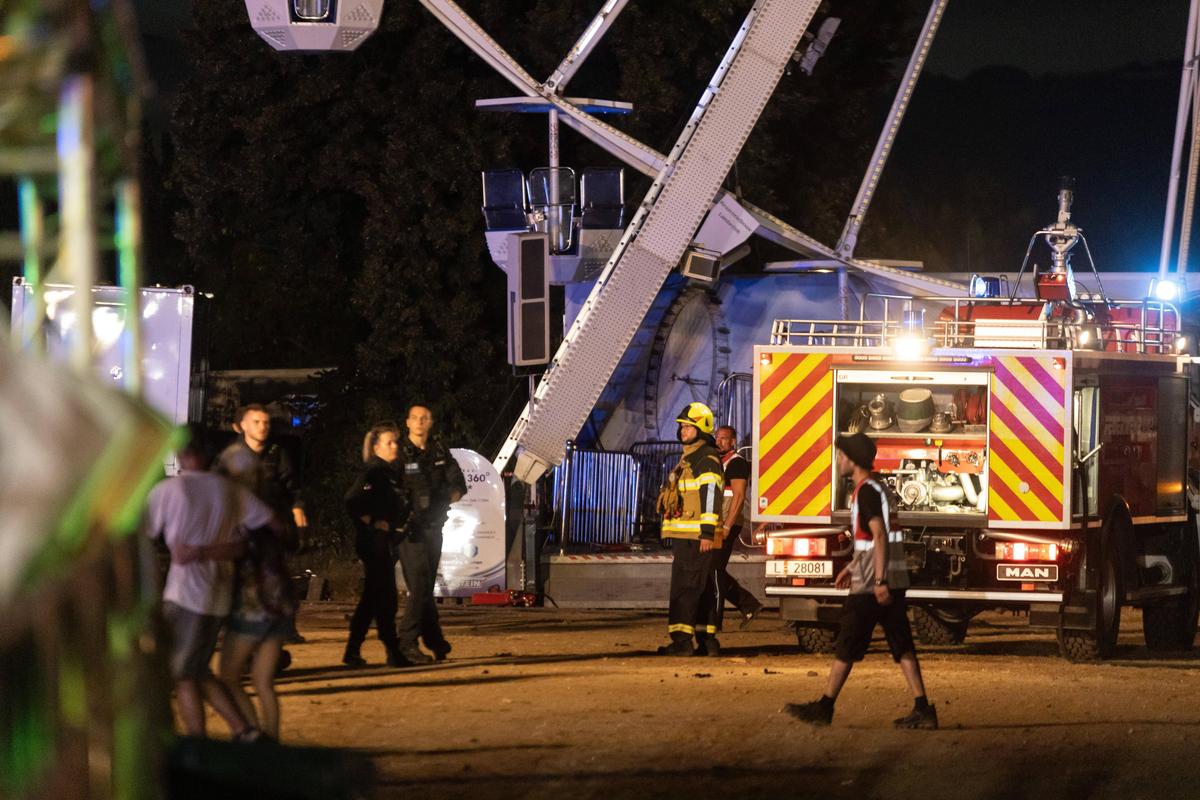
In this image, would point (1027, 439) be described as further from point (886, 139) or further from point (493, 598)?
point (886, 139)

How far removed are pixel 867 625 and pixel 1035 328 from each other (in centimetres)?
479

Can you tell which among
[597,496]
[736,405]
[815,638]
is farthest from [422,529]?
[736,405]

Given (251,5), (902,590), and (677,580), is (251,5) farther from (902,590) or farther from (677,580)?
(902,590)

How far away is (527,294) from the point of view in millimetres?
20312

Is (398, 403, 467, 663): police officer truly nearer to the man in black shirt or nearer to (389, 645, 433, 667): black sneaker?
(389, 645, 433, 667): black sneaker

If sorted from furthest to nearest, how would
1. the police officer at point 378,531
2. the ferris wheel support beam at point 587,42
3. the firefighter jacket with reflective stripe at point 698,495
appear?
1. the ferris wheel support beam at point 587,42
2. the firefighter jacket with reflective stripe at point 698,495
3. the police officer at point 378,531

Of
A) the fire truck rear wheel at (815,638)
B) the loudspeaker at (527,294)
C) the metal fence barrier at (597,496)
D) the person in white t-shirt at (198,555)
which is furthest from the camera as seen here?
the metal fence barrier at (597,496)

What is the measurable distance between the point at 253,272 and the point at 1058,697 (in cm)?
2606

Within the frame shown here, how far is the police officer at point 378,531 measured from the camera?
1291 cm

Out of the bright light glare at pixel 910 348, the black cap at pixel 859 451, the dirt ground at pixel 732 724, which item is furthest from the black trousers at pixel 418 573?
the bright light glare at pixel 910 348

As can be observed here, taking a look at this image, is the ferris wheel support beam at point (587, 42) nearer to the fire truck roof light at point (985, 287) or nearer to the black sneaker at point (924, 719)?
the fire truck roof light at point (985, 287)

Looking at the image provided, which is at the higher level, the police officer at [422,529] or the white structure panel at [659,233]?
the white structure panel at [659,233]

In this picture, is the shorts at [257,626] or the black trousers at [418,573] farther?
the black trousers at [418,573]

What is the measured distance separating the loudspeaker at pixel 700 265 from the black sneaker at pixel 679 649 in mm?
7932
